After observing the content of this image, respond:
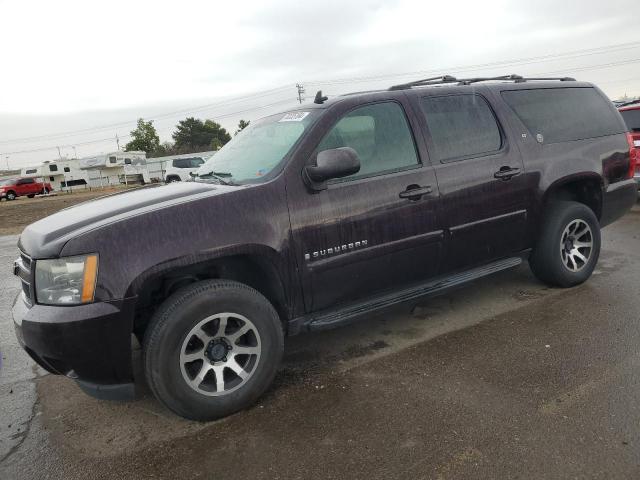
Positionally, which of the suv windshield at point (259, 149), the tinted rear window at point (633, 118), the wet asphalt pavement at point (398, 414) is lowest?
the wet asphalt pavement at point (398, 414)

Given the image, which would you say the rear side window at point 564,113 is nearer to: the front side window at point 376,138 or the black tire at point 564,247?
the black tire at point 564,247

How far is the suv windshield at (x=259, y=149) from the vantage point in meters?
3.23

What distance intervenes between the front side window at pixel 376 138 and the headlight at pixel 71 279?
1587mm

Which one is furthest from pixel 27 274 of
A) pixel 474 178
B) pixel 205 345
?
pixel 474 178

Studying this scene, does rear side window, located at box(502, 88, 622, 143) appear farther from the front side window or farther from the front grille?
the front grille

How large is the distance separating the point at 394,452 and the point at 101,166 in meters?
56.3

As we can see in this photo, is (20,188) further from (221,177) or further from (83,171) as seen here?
(221,177)

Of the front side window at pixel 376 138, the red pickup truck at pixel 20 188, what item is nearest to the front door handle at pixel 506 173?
the front side window at pixel 376 138

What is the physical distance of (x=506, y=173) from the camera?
12.7ft

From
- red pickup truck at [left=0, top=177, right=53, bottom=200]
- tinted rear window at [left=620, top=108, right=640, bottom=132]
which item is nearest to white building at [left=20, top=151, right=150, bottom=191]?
red pickup truck at [left=0, top=177, right=53, bottom=200]

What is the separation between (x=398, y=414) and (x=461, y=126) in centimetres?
225

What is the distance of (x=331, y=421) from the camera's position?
8.91 feet

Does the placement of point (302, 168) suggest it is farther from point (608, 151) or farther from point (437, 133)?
point (608, 151)

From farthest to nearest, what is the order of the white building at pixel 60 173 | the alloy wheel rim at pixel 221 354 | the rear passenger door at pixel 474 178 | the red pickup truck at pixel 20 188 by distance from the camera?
the white building at pixel 60 173
the red pickup truck at pixel 20 188
the rear passenger door at pixel 474 178
the alloy wheel rim at pixel 221 354
